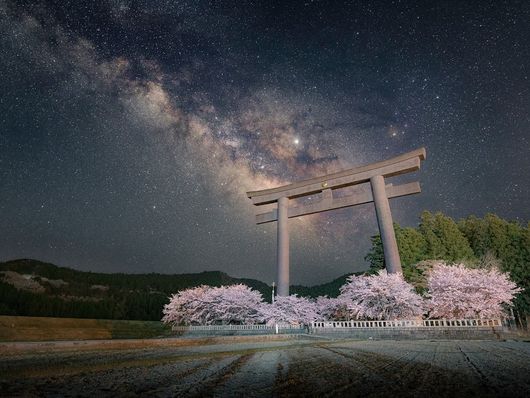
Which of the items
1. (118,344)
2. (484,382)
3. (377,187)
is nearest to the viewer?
(484,382)

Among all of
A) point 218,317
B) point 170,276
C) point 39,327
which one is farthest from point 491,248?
point 170,276

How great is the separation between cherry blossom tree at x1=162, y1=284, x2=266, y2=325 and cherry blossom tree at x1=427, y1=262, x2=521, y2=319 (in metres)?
12.5

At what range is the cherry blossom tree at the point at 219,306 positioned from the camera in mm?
25906

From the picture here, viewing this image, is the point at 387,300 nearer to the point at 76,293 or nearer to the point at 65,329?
the point at 65,329

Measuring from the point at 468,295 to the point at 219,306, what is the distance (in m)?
18.5

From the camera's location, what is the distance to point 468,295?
1620 centimetres

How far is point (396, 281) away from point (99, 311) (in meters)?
54.8

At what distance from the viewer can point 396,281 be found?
56.8 feet

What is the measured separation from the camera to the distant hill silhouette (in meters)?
49.7

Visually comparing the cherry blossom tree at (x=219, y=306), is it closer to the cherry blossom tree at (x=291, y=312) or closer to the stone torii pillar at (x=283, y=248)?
the cherry blossom tree at (x=291, y=312)

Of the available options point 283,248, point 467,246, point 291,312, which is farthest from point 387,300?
point 467,246

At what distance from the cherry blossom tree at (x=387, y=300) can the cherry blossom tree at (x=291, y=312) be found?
16.5 ft

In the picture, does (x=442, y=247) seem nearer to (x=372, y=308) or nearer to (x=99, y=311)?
(x=372, y=308)

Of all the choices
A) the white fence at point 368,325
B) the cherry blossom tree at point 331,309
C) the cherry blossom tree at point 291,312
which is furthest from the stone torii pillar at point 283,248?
the white fence at point 368,325
